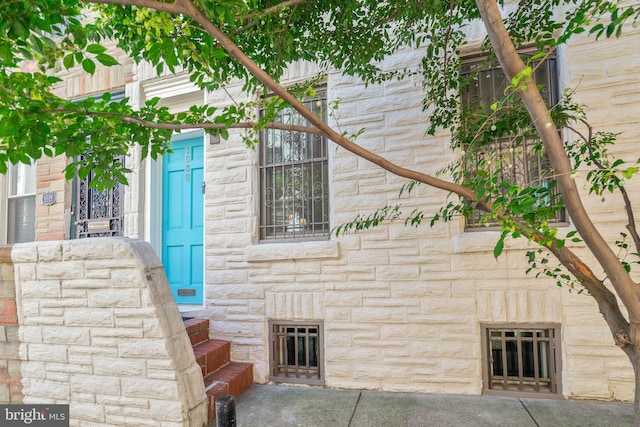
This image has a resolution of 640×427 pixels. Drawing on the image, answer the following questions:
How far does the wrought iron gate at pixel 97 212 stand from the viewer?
464 centimetres

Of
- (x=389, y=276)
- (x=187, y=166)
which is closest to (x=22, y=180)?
(x=187, y=166)

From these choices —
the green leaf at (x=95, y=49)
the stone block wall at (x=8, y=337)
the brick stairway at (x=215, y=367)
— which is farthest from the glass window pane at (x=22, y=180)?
the green leaf at (x=95, y=49)

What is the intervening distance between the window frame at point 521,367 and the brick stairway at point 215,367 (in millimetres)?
2236

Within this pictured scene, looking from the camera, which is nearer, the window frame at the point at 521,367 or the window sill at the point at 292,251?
the window frame at the point at 521,367

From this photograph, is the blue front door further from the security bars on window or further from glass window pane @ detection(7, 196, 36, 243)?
the security bars on window

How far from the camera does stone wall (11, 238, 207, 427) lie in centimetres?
270

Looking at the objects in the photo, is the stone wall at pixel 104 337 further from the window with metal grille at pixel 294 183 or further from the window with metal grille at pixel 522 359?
the window with metal grille at pixel 522 359

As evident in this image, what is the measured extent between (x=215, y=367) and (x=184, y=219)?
191 centimetres

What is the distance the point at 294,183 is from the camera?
387 centimetres

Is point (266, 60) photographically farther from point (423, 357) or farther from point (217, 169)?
point (423, 357)

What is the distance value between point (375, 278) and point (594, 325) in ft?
6.00

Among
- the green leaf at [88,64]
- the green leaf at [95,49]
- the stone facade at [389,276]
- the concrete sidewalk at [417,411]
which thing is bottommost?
the concrete sidewalk at [417,411]

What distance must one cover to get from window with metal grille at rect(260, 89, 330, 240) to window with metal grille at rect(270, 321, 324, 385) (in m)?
0.98

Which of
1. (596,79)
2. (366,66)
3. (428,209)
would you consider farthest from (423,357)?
(596,79)
